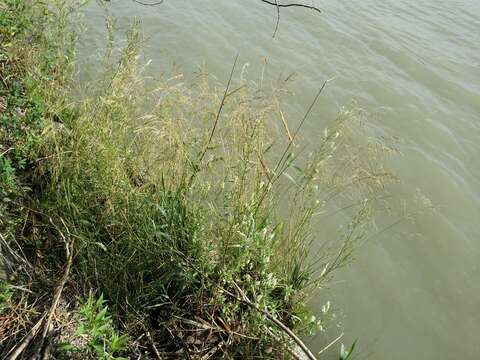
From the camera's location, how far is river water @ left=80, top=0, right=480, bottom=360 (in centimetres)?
345

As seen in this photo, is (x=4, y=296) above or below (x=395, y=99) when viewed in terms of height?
below

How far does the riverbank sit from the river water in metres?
0.78

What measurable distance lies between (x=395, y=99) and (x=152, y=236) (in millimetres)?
4464

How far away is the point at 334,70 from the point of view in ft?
20.5

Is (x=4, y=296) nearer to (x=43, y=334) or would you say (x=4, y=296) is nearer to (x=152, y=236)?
(x=43, y=334)

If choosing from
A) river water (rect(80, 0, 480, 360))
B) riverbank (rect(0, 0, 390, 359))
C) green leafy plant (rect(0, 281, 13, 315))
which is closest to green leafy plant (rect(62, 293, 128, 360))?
riverbank (rect(0, 0, 390, 359))

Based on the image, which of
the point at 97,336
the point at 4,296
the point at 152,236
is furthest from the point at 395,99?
the point at 4,296

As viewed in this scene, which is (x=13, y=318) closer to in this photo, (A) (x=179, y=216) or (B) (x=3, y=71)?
(A) (x=179, y=216)

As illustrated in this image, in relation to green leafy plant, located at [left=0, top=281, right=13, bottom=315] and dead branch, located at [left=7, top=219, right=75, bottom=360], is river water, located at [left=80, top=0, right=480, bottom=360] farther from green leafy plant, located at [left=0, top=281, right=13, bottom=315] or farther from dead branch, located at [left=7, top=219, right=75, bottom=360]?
green leafy plant, located at [left=0, top=281, right=13, bottom=315]

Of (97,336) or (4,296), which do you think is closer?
(97,336)

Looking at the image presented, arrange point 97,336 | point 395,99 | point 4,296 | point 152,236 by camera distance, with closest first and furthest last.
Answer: point 97,336, point 4,296, point 152,236, point 395,99

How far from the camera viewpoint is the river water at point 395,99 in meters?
3.45

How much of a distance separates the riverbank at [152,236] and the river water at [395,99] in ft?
2.55

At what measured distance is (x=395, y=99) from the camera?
588 cm
